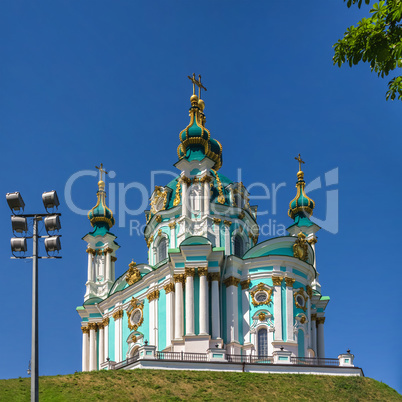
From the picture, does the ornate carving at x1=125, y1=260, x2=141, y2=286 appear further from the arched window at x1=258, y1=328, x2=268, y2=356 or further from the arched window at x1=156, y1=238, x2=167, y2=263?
the arched window at x1=258, y1=328, x2=268, y2=356

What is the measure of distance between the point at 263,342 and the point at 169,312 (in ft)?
16.5

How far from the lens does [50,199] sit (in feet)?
52.2

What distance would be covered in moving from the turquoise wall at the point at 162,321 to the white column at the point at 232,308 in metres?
3.46

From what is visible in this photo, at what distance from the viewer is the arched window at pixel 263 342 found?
3862 centimetres

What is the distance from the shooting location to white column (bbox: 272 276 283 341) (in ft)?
127

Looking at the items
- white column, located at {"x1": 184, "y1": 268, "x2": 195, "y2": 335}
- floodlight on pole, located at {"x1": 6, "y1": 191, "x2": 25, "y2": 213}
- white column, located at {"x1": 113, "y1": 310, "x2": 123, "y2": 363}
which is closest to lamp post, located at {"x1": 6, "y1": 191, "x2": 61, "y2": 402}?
floodlight on pole, located at {"x1": 6, "y1": 191, "x2": 25, "y2": 213}

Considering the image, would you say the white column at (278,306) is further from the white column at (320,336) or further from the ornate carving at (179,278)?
the white column at (320,336)

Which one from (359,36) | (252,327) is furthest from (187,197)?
(359,36)

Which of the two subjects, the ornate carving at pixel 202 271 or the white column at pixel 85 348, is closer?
the ornate carving at pixel 202 271

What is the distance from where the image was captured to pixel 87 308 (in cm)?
4691

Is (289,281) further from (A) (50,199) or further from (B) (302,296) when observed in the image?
(A) (50,199)

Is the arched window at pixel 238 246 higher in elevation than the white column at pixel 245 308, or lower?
higher

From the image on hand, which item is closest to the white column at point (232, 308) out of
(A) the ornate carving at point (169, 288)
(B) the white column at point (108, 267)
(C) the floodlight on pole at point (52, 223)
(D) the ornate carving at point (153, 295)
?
(A) the ornate carving at point (169, 288)

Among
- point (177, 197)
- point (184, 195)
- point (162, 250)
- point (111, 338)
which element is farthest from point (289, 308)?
point (111, 338)
